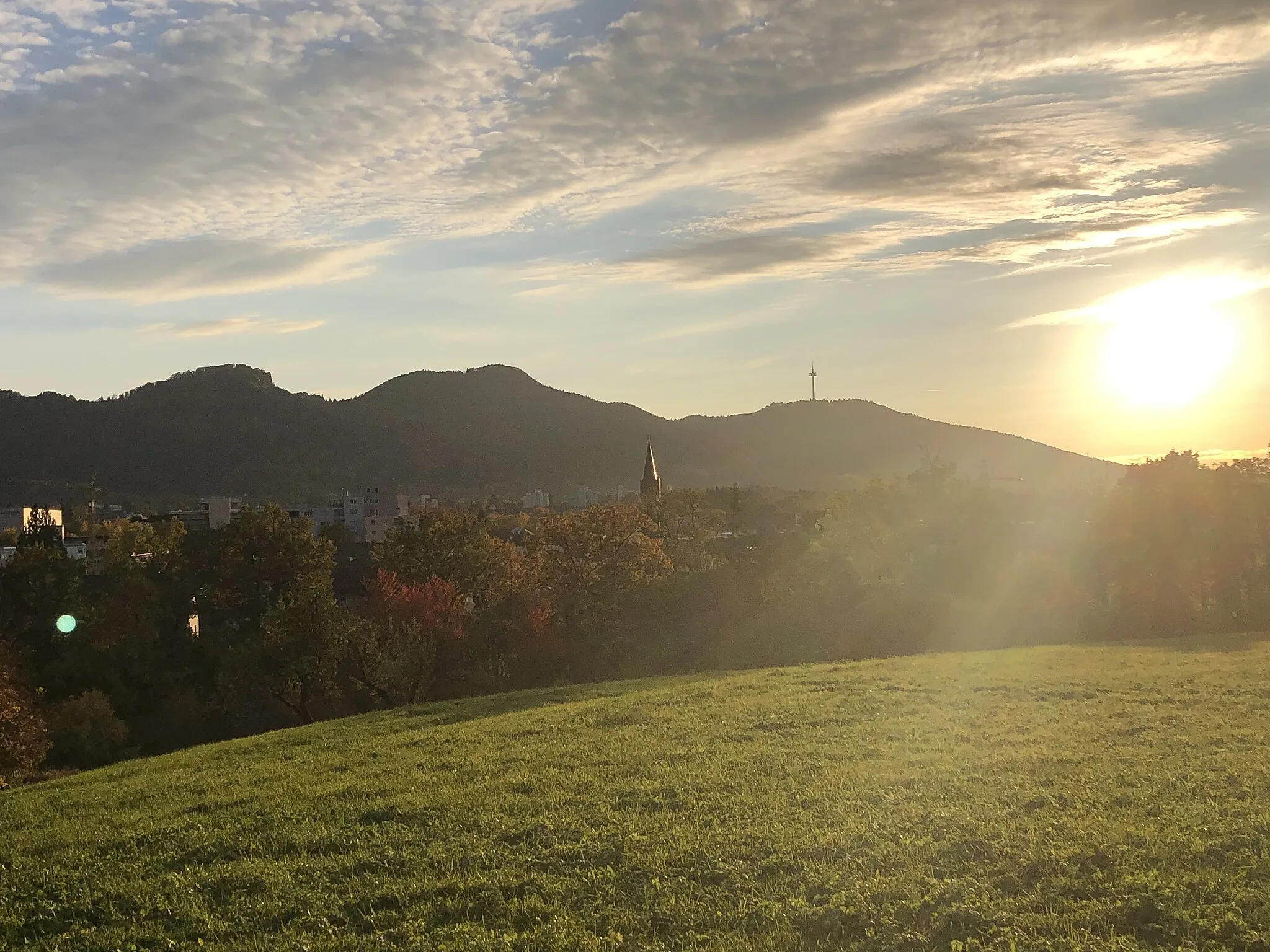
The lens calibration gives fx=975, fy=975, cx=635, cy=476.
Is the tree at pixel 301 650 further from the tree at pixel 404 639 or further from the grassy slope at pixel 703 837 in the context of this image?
the grassy slope at pixel 703 837

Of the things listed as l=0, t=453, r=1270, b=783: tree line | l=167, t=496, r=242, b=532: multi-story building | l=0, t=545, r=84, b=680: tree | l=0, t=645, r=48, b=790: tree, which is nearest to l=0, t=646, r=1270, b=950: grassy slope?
l=0, t=645, r=48, b=790: tree

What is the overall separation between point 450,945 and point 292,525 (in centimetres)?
3757

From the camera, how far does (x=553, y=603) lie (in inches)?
1945

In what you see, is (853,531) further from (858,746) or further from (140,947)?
(140,947)

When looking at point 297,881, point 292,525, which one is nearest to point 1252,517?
point 292,525

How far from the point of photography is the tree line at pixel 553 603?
37438 mm

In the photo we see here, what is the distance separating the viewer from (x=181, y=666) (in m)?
40.9

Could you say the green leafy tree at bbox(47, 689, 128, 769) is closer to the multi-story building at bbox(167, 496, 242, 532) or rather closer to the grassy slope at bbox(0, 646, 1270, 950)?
the grassy slope at bbox(0, 646, 1270, 950)

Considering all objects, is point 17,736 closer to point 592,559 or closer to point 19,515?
point 592,559

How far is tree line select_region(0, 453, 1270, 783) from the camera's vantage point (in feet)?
123

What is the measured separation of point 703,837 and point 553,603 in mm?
38192

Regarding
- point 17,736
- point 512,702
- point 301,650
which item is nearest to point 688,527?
point 301,650

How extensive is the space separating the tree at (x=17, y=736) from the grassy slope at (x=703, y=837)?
9463 millimetres

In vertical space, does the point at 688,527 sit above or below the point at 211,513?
below
